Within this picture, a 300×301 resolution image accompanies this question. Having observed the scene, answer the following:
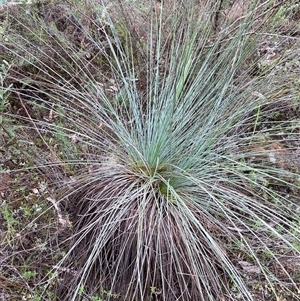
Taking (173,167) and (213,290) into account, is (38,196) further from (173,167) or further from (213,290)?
(213,290)

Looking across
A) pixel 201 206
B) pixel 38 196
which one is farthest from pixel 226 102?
pixel 38 196

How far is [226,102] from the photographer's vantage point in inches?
55.0

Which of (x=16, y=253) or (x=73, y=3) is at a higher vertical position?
(x=73, y=3)

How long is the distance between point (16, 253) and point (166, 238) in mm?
548

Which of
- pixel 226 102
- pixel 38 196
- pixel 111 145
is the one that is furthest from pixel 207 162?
pixel 38 196

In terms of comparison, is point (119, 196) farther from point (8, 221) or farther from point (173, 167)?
point (8, 221)

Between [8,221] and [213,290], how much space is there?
787mm

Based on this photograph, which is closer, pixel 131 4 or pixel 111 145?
pixel 111 145

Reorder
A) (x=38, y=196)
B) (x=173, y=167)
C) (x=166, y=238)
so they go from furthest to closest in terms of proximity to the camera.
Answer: (x=38, y=196) < (x=173, y=167) < (x=166, y=238)

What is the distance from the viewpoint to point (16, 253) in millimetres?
1278

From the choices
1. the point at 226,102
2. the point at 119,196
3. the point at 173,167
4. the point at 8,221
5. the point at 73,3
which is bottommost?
the point at 8,221

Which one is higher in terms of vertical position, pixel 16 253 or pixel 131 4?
pixel 131 4

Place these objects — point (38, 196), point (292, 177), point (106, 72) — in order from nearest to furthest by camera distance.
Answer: point (38, 196) → point (292, 177) → point (106, 72)

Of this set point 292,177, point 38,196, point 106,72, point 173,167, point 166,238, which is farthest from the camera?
point 106,72
